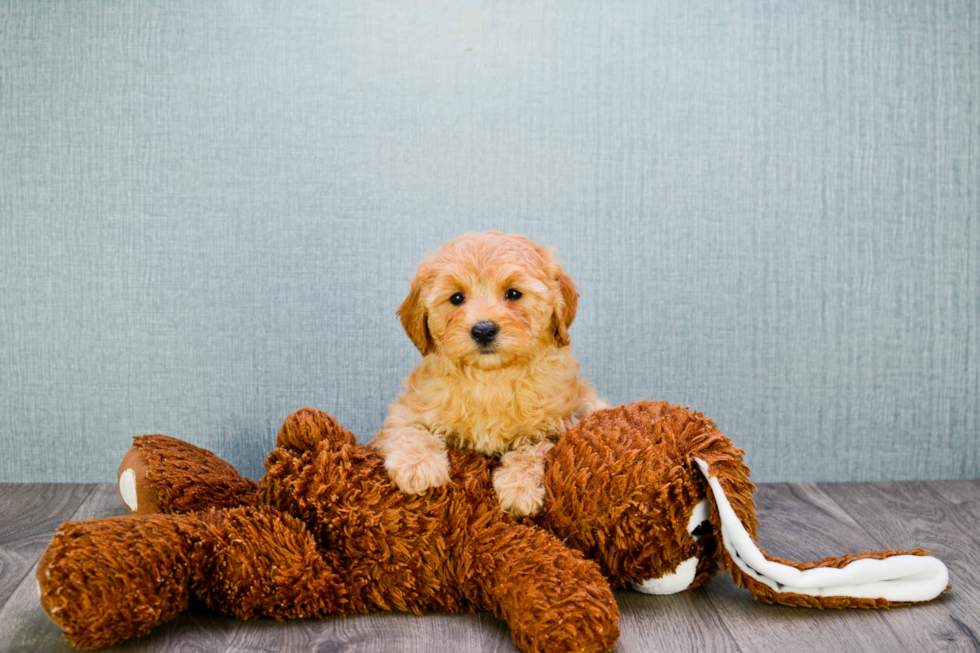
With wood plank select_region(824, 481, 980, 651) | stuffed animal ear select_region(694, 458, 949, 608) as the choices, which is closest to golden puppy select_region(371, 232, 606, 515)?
stuffed animal ear select_region(694, 458, 949, 608)

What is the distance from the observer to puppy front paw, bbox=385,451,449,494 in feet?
5.25

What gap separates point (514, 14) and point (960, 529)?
75.8 inches

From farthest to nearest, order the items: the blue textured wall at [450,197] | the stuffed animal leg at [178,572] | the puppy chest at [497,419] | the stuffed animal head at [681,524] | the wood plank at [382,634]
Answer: the blue textured wall at [450,197] → the puppy chest at [497,419] → the stuffed animal head at [681,524] → the wood plank at [382,634] → the stuffed animal leg at [178,572]

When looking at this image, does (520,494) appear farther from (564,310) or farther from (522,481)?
(564,310)

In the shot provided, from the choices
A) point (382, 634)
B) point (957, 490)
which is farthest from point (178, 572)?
point (957, 490)

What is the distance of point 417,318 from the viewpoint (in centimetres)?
175

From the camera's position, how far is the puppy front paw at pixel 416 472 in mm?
1600

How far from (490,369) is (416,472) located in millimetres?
259

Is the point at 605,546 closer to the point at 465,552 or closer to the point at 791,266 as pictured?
the point at 465,552

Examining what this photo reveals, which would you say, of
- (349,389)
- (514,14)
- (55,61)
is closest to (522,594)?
(349,389)

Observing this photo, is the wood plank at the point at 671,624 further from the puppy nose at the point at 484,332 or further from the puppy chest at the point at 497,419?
the puppy nose at the point at 484,332

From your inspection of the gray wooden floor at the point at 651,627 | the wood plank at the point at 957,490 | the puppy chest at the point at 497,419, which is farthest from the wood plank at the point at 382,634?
the wood plank at the point at 957,490

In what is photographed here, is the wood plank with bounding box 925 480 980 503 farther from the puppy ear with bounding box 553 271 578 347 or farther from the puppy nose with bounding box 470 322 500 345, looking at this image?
the puppy nose with bounding box 470 322 500 345

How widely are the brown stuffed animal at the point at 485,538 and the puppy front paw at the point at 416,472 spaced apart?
2 cm
